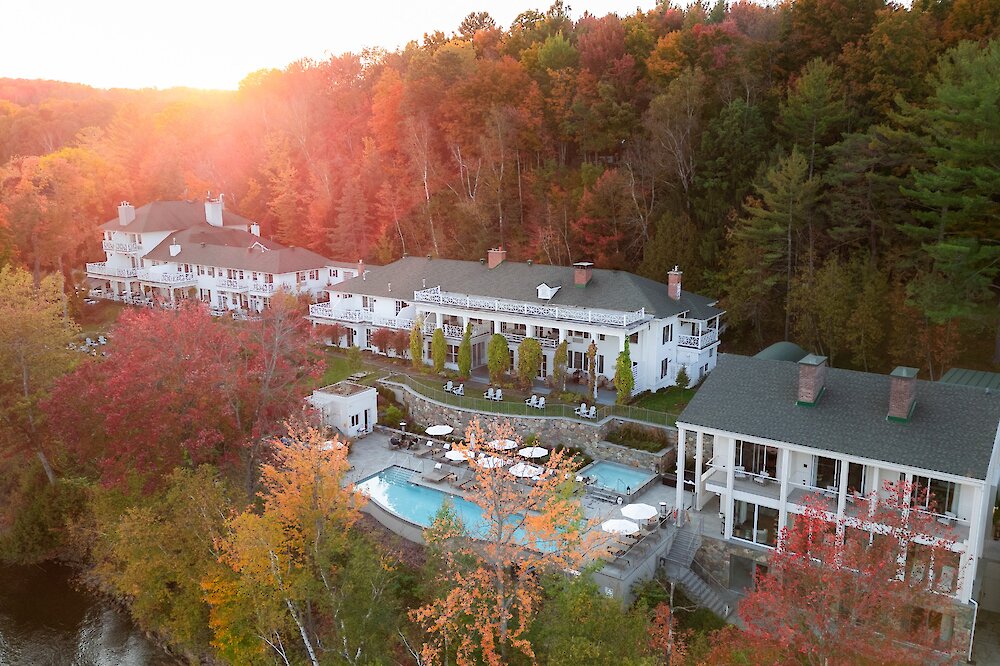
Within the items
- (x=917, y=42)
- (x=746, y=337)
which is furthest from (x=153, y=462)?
(x=917, y=42)

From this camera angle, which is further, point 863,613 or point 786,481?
point 786,481

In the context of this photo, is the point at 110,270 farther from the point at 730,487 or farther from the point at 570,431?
the point at 730,487

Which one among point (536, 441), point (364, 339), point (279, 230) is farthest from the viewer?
point (279, 230)

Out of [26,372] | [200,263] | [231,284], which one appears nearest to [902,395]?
[26,372]

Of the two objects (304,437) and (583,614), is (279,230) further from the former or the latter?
(583,614)

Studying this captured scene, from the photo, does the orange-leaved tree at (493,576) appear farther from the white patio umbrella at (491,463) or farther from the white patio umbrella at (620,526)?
the white patio umbrella at (620,526)
